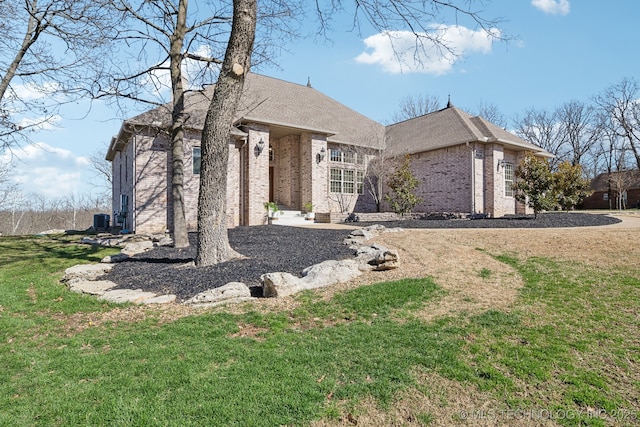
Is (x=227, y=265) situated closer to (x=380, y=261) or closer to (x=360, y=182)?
(x=380, y=261)

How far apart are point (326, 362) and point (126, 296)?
3616 mm

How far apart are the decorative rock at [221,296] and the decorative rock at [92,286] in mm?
1863

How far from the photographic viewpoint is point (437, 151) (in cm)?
1895

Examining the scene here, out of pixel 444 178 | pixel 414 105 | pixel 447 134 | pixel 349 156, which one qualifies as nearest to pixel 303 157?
pixel 349 156

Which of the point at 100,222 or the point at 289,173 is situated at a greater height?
the point at 289,173

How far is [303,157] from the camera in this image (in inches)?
695

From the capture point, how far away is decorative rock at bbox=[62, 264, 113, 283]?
255 inches

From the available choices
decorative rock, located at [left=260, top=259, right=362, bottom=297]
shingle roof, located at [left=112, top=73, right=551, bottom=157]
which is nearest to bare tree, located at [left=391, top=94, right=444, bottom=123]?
shingle roof, located at [left=112, top=73, right=551, bottom=157]

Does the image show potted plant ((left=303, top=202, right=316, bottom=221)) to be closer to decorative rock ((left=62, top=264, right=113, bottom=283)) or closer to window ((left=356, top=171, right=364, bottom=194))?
window ((left=356, top=171, right=364, bottom=194))

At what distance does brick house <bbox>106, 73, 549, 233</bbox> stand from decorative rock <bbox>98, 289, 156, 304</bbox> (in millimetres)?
7895

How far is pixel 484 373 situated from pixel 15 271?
911cm

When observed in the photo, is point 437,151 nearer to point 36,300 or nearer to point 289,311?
point 289,311

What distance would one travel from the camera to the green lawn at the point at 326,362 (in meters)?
2.46

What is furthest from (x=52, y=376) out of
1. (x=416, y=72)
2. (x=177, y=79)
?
(x=177, y=79)
